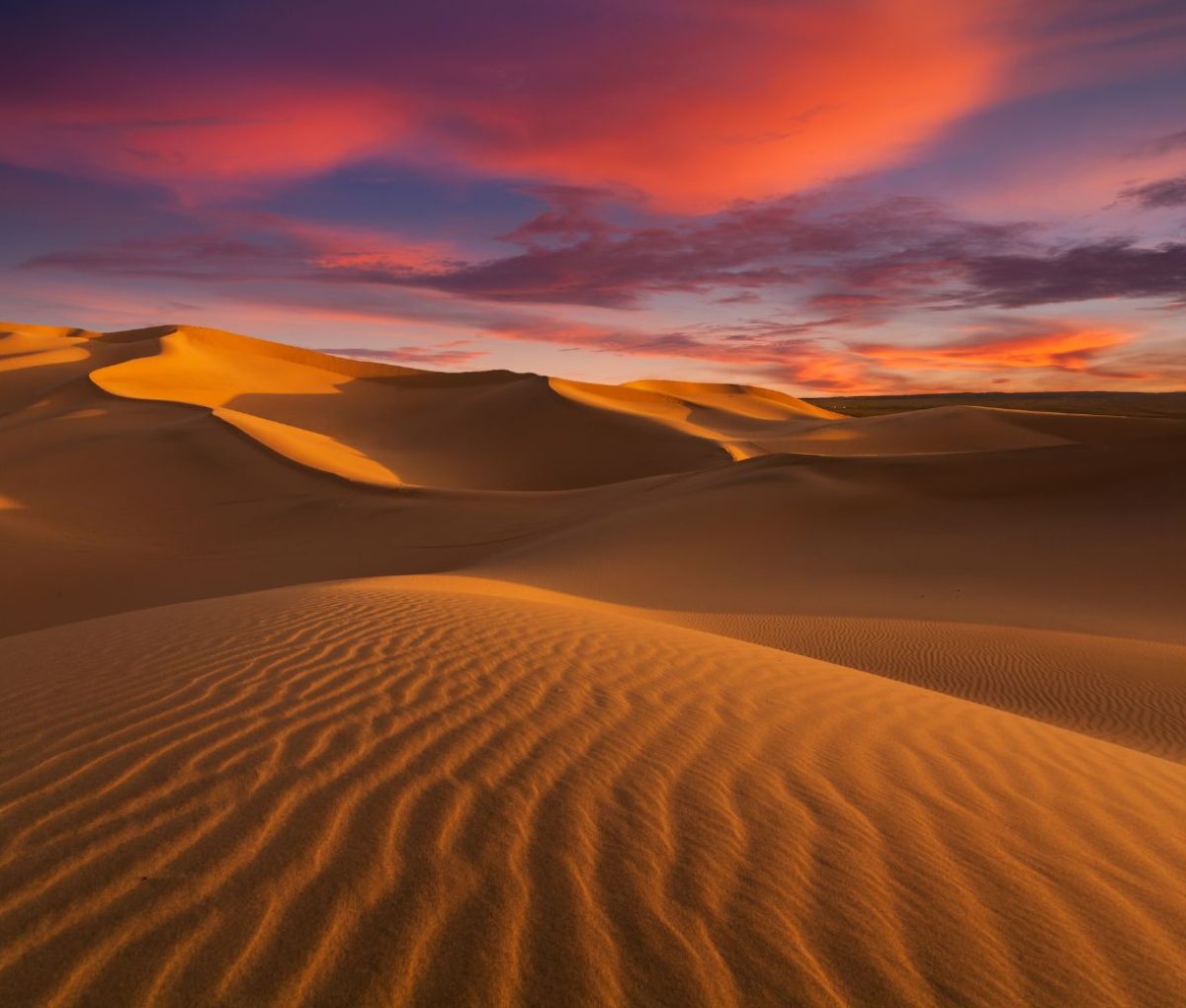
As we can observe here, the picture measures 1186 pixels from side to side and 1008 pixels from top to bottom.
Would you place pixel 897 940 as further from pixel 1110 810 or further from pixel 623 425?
pixel 623 425

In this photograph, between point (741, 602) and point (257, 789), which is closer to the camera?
point (257, 789)

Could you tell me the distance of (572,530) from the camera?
19.0 metres

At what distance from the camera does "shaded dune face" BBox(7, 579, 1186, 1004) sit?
2.15m

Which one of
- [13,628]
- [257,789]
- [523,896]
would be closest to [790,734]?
[523,896]

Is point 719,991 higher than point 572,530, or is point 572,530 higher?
point 719,991

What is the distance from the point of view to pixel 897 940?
2.39 meters

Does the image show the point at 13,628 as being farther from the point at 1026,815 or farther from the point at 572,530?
the point at 1026,815

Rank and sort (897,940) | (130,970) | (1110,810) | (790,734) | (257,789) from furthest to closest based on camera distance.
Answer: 1. (790,734)
2. (1110,810)
3. (257,789)
4. (897,940)
5. (130,970)

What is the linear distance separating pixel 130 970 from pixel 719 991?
5.13 feet

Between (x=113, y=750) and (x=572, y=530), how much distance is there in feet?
51.6

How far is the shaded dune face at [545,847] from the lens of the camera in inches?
84.5

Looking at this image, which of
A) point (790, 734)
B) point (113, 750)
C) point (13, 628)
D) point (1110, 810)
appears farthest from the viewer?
point (13, 628)

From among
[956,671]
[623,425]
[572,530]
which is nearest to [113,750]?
[956,671]

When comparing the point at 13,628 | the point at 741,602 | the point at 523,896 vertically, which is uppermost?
the point at 523,896
